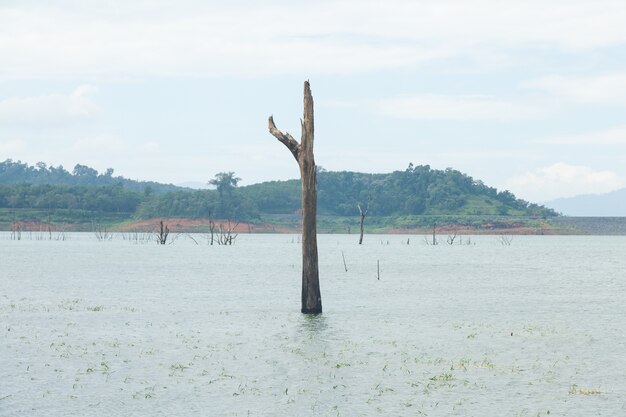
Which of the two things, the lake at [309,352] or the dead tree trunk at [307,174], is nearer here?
the lake at [309,352]

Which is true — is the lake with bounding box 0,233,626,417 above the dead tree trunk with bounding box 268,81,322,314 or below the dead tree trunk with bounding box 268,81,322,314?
below

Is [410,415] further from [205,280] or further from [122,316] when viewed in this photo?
[205,280]

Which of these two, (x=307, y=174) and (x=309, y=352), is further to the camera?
(x=307, y=174)

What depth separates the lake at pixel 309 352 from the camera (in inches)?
763

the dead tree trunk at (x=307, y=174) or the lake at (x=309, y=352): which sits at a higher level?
the dead tree trunk at (x=307, y=174)

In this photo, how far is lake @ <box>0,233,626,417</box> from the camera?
19.4 metres

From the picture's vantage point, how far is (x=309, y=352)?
85.3 feet

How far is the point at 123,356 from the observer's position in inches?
990

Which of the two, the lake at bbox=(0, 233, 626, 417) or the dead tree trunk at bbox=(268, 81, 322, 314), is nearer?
the lake at bbox=(0, 233, 626, 417)

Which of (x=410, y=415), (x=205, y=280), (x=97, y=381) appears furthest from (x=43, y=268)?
(x=410, y=415)

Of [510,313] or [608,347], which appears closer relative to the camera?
[608,347]

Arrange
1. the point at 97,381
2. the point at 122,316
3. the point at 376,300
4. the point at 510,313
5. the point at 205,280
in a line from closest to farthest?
the point at 97,381, the point at 122,316, the point at 510,313, the point at 376,300, the point at 205,280

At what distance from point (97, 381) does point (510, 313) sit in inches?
869

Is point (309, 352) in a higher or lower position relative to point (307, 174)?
lower
